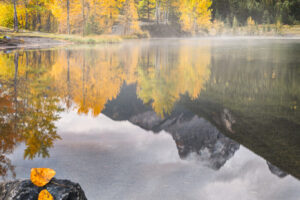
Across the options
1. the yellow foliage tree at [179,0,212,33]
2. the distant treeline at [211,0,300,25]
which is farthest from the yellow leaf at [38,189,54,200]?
the distant treeline at [211,0,300,25]

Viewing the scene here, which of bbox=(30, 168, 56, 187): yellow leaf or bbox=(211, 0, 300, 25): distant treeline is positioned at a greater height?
bbox=(211, 0, 300, 25): distant treeline

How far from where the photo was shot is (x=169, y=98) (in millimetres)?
6078

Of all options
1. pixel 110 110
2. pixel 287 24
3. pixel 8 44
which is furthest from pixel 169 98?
pixel 287 24

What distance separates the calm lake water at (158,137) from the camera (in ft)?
8.25

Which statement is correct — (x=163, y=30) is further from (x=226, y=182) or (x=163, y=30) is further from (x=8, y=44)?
(x=226, y=182)

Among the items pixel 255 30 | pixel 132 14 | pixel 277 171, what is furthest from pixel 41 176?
pixel 255 30

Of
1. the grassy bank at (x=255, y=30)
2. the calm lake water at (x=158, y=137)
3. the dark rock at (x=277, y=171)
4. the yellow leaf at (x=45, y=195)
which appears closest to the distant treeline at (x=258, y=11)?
the grassy bank at (x=255, y=30)

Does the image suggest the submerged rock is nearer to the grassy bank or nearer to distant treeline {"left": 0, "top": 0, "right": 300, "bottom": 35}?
distant treeline {"left": 0, "top": 0, "right": 300, "bottom": 35}

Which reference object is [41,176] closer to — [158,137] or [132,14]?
[158,137]

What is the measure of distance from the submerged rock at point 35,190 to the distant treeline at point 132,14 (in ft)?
108

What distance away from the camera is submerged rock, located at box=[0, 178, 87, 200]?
187 cm

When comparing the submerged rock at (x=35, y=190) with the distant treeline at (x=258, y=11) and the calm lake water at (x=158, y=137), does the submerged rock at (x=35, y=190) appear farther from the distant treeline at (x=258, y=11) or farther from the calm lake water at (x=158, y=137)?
the distant treeline at (x=258, y=11)

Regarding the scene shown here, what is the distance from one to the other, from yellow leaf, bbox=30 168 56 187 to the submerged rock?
25 mm

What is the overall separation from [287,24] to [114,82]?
65.9 metres
